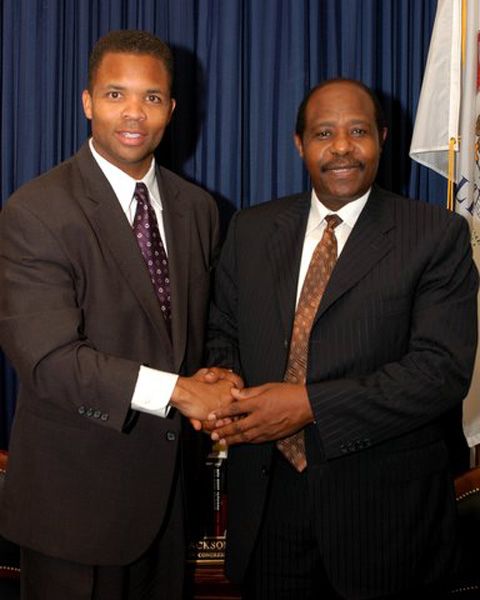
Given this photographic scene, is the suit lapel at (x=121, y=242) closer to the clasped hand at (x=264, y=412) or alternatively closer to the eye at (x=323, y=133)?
the clasped hand at (x=264, y=412)

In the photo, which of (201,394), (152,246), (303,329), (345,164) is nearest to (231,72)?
(345,164)

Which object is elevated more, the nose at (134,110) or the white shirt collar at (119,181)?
the nose at (134,110)

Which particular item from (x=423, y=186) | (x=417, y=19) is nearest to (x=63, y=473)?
(x=423, y=186)

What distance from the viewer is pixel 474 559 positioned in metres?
2.19

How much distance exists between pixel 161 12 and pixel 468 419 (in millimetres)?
2042

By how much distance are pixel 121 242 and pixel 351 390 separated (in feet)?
2.09

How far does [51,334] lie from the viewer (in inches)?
66.7

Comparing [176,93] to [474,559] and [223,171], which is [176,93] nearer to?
[223,171]

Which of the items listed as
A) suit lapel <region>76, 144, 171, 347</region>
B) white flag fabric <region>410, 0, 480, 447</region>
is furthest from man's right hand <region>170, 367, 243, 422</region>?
white flag fabric <region>410, 0, 480, 447</region>

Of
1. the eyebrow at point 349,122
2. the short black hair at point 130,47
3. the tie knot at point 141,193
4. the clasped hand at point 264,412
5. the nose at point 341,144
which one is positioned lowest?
the clasped hand at point 264,412

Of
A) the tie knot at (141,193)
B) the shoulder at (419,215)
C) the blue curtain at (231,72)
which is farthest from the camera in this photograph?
the blue curtain at (231,72)

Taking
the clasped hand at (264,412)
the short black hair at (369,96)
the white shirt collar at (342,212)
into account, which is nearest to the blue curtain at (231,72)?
the short black hair at (369,96)

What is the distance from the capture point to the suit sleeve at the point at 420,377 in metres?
1.74

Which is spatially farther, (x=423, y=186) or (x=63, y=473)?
(x=423, y=186)
